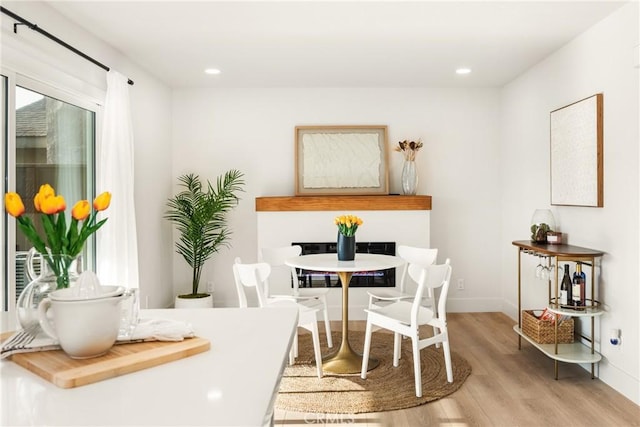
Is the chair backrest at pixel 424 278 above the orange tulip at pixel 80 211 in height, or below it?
below

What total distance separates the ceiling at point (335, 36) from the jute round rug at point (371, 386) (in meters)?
2.42

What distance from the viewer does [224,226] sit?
5.36m

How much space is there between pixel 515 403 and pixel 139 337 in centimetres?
256

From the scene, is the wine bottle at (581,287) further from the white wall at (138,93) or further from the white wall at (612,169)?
the white wall at (138,93)

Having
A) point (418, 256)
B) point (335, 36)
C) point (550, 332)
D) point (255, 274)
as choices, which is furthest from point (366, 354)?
point (335, 36)

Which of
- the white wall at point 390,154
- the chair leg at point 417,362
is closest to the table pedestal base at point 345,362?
the chair leg at point 417,362

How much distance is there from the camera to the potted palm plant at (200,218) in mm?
4883

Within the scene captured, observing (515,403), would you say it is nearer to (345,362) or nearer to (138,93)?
(345,362)

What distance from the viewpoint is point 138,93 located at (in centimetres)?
444

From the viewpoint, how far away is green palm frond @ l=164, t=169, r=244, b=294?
490 centimetres

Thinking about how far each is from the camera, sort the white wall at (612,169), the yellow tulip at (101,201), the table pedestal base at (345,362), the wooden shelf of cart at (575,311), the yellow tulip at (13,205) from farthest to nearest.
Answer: the table pedestal base at (345,362), the wooden shelf of cart at (575,311), the white wall at (612,169), the yellow tulip at (101,201), the yellow tulip at (13,205)

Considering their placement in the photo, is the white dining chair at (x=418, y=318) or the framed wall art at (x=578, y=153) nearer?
the white dining chair at (x=418, y=318)

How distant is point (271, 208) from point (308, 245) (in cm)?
54

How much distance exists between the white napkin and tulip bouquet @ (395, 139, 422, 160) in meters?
4.24
